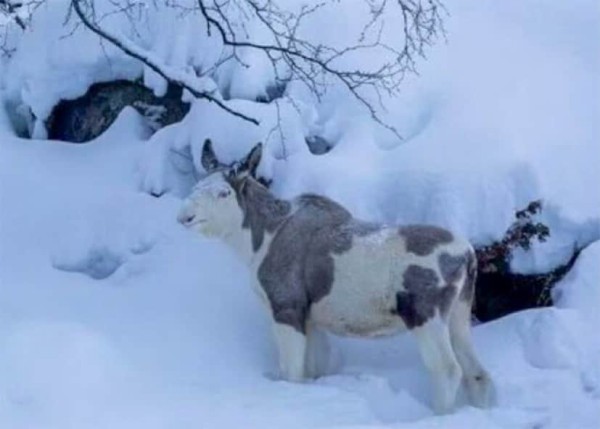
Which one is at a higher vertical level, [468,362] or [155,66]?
[155,66]

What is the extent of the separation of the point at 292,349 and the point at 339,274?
1.63 feet

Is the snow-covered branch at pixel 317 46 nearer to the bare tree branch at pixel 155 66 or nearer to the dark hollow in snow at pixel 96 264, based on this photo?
the bare tree branch at pixel 155 66

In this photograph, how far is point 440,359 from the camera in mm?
5789

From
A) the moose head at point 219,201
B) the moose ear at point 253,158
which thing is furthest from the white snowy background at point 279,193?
the moose ear at point 253,158

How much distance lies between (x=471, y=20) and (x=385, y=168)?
2.05 m

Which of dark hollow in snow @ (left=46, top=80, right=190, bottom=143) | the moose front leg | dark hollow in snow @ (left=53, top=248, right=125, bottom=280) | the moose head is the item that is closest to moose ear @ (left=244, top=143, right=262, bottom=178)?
the moose head

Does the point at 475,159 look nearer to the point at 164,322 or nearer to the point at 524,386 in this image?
the point at 524,386

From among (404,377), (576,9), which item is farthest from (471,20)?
(404,377)

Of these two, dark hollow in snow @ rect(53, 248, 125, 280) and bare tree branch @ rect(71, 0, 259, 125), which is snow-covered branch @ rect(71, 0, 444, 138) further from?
dark hollow in snow @ rect(53, 248, 125, 280)

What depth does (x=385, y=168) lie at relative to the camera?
7.37 meters

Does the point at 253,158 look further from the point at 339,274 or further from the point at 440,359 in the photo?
→ the point at 440,359

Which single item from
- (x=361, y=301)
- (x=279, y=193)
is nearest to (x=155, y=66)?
(x=279, y=193)

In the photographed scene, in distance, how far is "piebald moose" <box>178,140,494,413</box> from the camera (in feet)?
19.0

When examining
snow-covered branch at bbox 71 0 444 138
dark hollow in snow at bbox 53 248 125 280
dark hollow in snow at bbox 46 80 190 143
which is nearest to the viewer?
snow-covered branch at bbox 71 0 444 138
